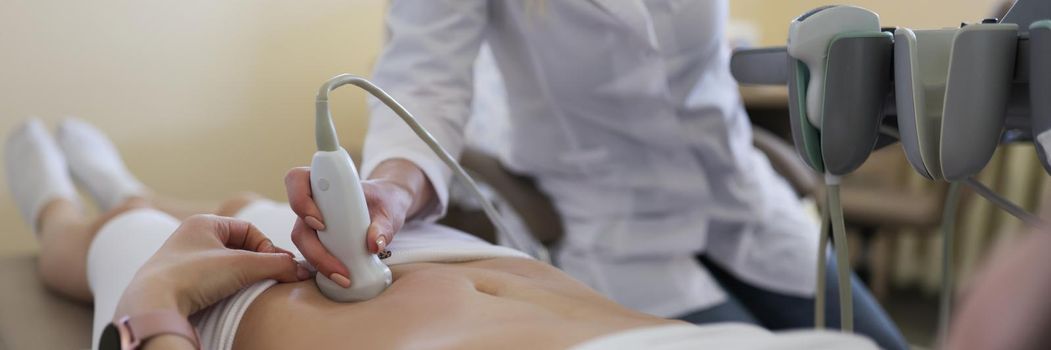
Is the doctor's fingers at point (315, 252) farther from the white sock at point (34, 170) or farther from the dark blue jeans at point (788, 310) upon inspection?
the white sock at point (34, 170)

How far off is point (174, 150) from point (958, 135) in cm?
132

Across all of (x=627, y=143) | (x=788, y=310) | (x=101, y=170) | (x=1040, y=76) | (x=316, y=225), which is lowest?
(x=788, y=310)

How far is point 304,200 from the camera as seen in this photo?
679 millimetres

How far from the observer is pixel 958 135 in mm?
541

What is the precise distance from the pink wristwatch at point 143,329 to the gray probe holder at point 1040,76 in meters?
0.54

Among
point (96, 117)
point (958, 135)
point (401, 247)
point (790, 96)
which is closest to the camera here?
point (958, 135)

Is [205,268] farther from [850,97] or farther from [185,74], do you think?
[185,74]

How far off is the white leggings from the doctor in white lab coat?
0.12 m

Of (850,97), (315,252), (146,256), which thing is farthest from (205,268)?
(850,97)

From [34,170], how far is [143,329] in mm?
1077

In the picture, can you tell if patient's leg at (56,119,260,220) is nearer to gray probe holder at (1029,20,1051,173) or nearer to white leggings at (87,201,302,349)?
white leggings at (87,201,302,349)

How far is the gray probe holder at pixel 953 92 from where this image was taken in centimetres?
52

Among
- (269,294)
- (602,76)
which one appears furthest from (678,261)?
(269,294)

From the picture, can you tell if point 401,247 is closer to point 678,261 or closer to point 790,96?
point 790,96
